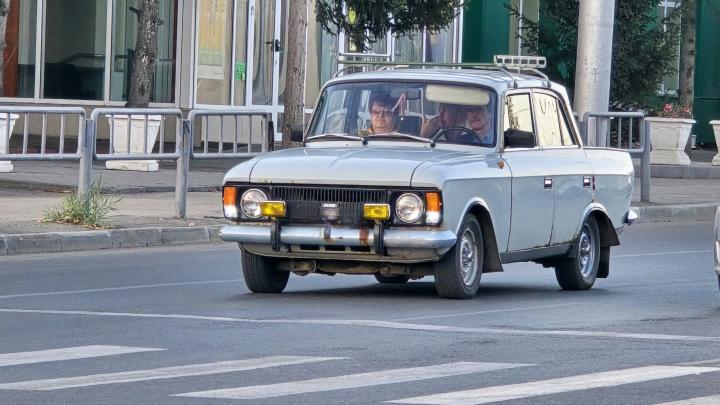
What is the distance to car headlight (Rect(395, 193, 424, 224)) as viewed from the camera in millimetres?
11438

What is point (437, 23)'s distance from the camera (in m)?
24.5

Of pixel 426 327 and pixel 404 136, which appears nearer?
pixel 426 327

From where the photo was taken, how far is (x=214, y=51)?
98.0 feet

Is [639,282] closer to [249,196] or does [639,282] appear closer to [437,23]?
[249,196]

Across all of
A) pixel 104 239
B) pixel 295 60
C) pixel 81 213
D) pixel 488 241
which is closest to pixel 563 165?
pixel 488 241

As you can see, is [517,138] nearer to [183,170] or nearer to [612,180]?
[612,180]

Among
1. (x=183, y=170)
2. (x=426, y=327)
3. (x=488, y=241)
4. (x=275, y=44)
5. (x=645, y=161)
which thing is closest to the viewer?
(x=426, y=327)

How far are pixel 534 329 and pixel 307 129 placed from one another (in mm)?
3094

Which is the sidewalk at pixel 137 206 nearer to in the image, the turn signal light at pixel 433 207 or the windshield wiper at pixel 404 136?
the windshield wiper at pixel 404 136

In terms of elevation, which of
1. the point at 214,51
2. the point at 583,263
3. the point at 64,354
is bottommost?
the point at 64,354

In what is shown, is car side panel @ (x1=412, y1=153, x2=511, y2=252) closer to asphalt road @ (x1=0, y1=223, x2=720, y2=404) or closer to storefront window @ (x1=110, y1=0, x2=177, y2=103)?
asphalt road @ (x1=0, y1=223, x2=720, y2=404)

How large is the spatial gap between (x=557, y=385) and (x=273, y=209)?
3.88m

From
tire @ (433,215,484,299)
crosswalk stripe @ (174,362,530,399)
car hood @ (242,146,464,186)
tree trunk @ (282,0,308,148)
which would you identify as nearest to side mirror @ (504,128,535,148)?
car hood @ (242,146,464,186)

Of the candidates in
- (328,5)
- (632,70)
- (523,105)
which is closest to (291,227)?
(523,105)
